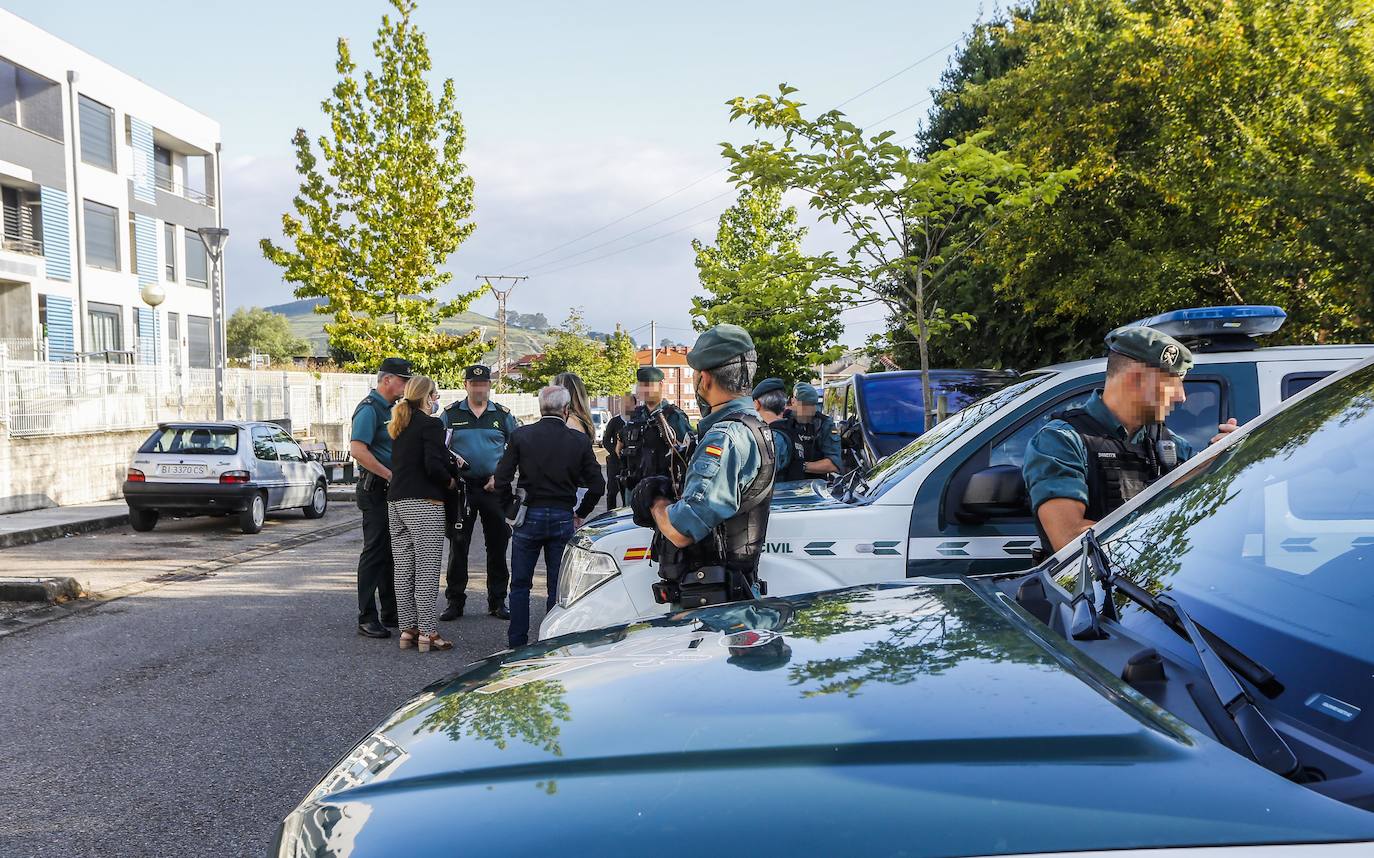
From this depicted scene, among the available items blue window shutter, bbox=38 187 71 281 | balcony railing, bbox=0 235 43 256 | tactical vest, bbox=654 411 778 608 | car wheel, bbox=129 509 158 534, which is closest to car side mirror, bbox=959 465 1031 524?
tactical vest, bbox=654 411 778 608

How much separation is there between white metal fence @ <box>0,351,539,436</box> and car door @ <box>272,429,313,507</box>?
4.12 meters

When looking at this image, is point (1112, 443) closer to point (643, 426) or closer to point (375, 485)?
point (375, 485)

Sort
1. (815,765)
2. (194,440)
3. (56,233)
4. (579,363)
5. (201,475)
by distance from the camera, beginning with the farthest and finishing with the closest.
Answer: (579,363), (56,233), (194,440), (201,475), (815,765)

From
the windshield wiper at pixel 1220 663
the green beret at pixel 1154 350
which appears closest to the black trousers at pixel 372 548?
the green beret at pixel 1154 350

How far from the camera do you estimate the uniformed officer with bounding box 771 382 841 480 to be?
9688 mm

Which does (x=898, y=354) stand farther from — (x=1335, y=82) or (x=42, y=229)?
(x=42, y=229)

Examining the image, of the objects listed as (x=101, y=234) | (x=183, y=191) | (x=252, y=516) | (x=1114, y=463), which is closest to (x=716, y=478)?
(x=1114, y=463)

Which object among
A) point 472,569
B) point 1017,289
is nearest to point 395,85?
point 1017,289

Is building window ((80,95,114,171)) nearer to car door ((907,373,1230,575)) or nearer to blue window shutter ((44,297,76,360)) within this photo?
blue window shutter ((44,297,76,360))

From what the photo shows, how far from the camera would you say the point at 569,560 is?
4859 millimetres

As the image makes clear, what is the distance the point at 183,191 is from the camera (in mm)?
40188

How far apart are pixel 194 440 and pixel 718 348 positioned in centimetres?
1271

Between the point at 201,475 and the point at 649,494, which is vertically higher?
the point at 649,494

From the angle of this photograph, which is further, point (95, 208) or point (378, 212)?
point (95, 208)
